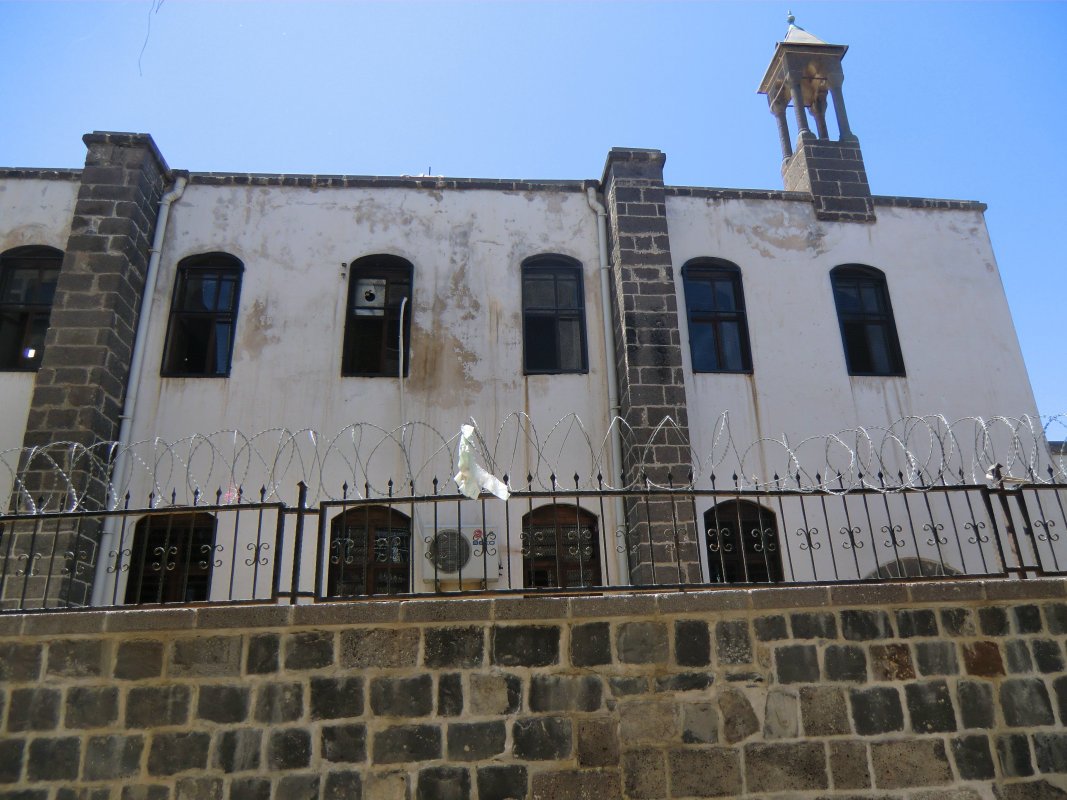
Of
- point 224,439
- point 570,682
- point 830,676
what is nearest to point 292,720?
point 570,682

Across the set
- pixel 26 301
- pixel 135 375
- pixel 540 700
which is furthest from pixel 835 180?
pixel 26 301

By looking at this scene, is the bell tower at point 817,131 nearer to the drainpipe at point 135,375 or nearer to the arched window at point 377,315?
the arched window at point 377,315

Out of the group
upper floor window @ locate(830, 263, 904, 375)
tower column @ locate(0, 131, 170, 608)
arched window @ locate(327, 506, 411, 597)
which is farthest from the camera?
upper floor window @ locate(830, 263, 904, 375)

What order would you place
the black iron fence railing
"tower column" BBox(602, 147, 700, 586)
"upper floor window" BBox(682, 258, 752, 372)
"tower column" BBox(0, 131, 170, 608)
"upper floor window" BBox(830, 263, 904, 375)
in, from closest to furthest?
"tower column" BBox(0, 131, 170, 608) → the black iron fence railing → "tower column" BBox(602, 147, 700, 586) → "upper floor window" BBox(682, 258, 752, 372) → "upper floor window" BBox(830, 263, 904, 375)

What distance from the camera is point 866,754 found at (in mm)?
4516

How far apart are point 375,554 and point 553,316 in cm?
337

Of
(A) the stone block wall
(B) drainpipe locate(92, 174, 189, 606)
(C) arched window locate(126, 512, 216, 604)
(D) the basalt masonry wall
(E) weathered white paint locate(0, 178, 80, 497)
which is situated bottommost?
(D) the basalt masonry wall

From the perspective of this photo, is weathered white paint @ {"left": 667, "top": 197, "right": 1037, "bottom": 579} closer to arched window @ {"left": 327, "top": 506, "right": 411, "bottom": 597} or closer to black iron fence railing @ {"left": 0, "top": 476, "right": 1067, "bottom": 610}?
black iron fence railing @ {"left": 0, "top": 476, "right": 1067, "bottom": 610}

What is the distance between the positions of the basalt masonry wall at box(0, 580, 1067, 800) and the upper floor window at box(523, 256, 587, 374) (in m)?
4.41

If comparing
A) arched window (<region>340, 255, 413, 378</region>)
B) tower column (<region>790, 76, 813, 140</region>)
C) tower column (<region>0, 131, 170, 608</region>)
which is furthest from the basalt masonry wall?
tower column (<region>790, 76, 813, 140</region>)

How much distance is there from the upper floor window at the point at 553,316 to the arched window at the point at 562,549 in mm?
1665

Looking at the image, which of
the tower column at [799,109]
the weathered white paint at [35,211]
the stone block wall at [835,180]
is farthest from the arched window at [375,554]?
the tower column at [799,109]

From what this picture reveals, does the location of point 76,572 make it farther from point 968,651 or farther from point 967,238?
point 967,238

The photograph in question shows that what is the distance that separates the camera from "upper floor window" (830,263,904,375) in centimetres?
920
